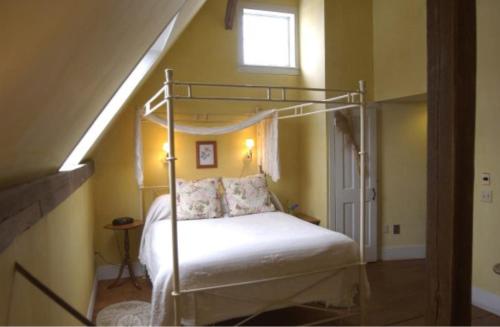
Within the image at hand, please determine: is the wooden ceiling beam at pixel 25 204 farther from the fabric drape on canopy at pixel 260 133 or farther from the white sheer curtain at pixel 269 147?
the white sheer curtain at pixel 269 147

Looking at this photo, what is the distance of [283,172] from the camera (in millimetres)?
4895

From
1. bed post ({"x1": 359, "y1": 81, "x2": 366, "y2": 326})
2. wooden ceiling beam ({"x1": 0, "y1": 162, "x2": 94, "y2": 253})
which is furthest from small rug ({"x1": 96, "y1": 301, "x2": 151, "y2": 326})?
bed post ({"x1": 359, "y1": 81, "x2": 366, "y2": 326})

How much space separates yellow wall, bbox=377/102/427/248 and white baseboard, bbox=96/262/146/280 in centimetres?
311

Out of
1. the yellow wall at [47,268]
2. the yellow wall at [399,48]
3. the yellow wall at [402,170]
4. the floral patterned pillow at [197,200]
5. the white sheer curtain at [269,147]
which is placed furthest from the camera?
the yellow wall at [402,170]

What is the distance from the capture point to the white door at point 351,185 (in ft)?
14.2

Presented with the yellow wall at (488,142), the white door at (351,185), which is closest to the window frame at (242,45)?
the white door at (351,185)

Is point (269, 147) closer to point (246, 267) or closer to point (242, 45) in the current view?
point (242, 45)

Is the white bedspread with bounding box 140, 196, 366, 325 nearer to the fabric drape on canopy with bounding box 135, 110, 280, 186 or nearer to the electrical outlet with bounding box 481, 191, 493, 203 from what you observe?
the fabric drape on canopy with bounding box 135, 110, 280, 186

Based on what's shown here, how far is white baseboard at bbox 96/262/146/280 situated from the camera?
4.06 m

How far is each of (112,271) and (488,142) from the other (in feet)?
13.9

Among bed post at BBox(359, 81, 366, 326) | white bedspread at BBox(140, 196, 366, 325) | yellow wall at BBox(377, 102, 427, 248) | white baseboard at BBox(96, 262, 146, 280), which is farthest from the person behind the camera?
yellow wall at BBox(377, 102, 427, 248)

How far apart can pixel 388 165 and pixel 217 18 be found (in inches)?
118

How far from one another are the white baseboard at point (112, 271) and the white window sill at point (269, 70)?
2873 millimetres

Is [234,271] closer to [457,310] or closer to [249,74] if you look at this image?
[457,310]
